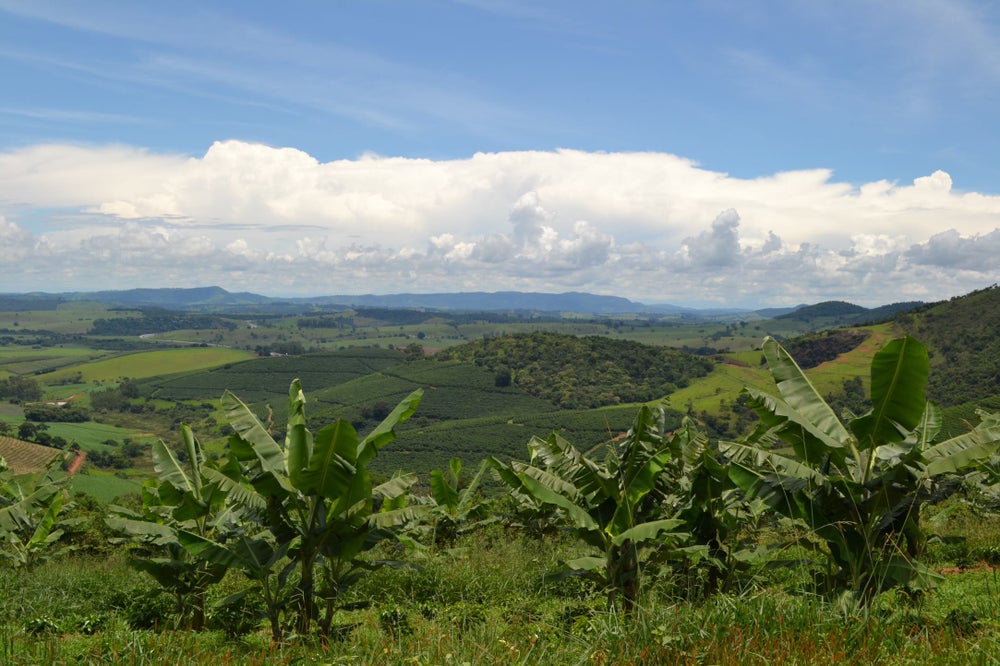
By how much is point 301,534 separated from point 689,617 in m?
4.46

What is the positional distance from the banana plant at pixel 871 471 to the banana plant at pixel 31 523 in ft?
41.3

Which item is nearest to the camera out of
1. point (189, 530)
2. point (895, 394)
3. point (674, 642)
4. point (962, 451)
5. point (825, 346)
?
point (674, 642)

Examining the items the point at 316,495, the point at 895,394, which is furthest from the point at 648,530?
the point at 316,495

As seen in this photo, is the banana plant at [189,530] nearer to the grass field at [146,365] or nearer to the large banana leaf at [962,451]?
the large banana leaf at [962,451]

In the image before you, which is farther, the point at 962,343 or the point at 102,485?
the point at 962,343

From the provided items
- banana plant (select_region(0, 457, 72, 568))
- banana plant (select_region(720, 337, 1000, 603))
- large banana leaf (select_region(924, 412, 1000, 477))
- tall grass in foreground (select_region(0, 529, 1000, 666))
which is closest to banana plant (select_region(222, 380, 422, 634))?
tall grass in foreground (select_region(0, 529, 1000, 666))

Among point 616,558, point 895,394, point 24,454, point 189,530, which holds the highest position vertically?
point 895,394

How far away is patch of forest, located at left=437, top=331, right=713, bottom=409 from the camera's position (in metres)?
126

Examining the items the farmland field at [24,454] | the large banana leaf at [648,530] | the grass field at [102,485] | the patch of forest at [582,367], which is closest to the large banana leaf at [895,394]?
the large banana leaf at [648,530]

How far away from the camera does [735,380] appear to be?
116625mm

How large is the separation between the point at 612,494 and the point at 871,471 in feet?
9.45

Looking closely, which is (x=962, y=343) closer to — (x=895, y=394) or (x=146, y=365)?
(x=895, y=394)

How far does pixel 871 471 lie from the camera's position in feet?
21.6

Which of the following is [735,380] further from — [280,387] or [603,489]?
[603,489]
